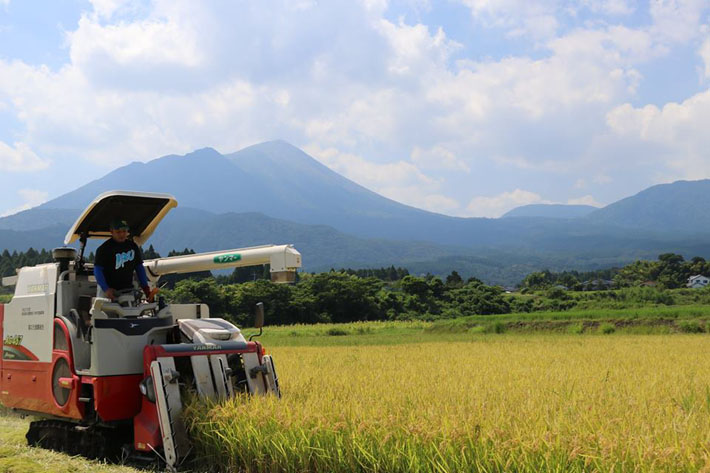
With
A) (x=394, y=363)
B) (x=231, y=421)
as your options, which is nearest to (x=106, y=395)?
(x=231, y=421)

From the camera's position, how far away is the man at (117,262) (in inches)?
321

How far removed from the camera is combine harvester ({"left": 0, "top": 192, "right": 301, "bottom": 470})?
7.43 metres

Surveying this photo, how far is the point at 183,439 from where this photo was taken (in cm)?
714

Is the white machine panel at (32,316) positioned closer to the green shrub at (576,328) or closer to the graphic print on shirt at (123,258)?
the graphic print on shirt at (123,258)

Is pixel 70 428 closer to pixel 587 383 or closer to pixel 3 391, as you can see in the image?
pixel 3 391

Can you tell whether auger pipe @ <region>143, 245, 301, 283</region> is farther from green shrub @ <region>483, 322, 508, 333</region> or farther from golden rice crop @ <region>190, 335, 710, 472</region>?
green shrub @ <region>483, 322, 508, 333</region>

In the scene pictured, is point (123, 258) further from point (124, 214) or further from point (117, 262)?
point (124, 214)

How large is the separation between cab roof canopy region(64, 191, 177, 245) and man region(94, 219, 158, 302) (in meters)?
0.28

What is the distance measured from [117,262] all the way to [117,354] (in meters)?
1.26

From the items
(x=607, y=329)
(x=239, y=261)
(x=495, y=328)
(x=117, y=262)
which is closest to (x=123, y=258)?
(x=117, y=262)

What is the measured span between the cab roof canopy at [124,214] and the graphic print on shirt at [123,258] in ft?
2.17

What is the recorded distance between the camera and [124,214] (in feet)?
29.5

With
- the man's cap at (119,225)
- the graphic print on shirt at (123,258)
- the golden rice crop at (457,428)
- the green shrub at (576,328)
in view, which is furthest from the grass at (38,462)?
the green shrub at (576,328)

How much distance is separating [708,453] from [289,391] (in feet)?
18.6
